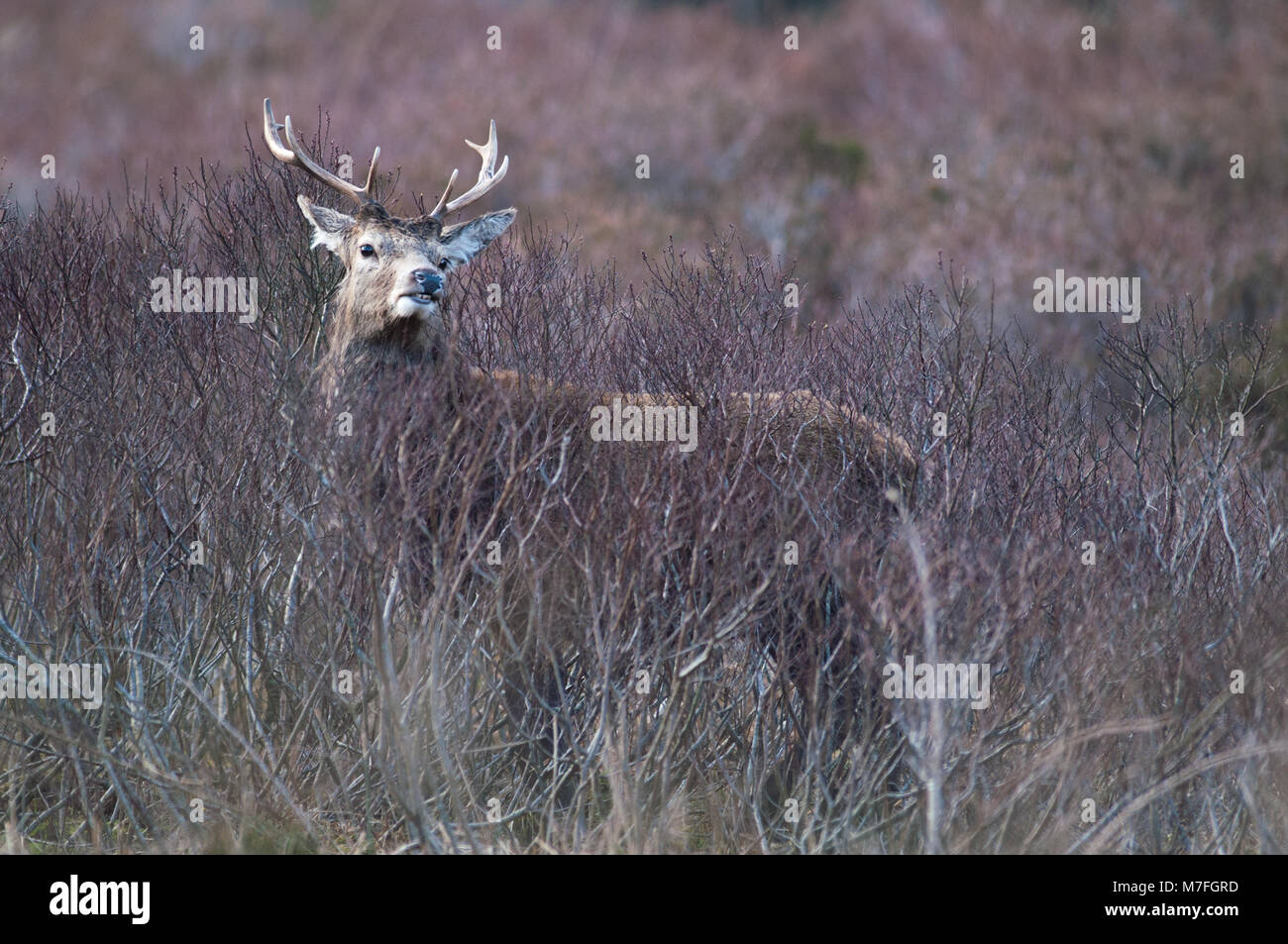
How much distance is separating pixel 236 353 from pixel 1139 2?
30.8 m

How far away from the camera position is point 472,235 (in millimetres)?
9570

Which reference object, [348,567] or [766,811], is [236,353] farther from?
[766,811]

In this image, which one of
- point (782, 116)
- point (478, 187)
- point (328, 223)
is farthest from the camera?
point (782, 116)

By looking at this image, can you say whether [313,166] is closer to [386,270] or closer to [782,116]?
[386,270]

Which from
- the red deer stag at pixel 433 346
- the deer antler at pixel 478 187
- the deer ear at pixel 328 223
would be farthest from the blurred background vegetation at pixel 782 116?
the deer ear at pixel 328 223

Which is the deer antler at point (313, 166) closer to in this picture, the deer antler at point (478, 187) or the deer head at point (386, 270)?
the deer head at point (386, 270)

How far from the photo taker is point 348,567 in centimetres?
804

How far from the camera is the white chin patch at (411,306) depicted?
888 centimetres

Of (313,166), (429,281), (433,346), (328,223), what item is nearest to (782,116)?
(313,166)

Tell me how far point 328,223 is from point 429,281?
93cm

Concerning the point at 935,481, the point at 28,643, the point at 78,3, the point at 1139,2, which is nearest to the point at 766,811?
the point at 935,481

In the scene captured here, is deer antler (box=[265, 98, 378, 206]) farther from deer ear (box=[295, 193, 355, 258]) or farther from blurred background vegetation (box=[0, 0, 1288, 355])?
blurred background vegetation (box=[0, 0, 1288, 355])

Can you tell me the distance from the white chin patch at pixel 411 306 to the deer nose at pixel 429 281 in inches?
1.7

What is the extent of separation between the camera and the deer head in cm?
896
